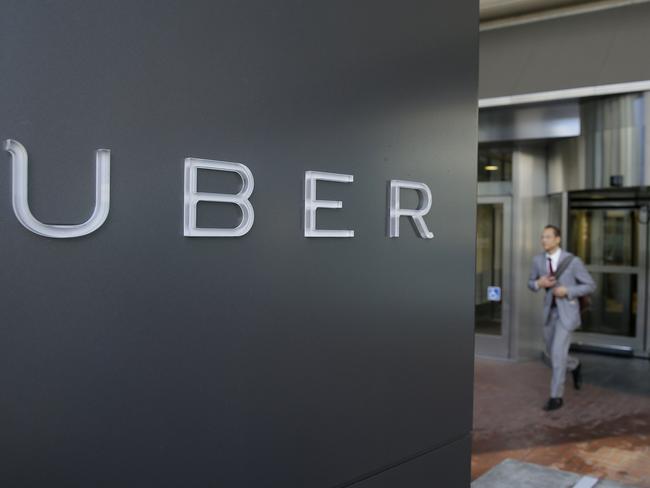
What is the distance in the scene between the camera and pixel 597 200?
9984 millimetres

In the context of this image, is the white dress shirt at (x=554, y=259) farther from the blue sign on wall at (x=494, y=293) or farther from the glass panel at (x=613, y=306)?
the glass panel at (x=613, y=306)

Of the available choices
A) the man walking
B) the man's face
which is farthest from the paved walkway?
Result: the man's face

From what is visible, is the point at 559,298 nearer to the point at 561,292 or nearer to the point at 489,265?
the point at 561,292

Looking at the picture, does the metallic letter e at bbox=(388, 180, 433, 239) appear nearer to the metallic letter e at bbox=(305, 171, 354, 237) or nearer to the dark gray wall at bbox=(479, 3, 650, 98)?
the metallic letter e at bbox=(305, 171, 354, 237)

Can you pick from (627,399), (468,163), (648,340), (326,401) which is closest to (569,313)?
(627,399)

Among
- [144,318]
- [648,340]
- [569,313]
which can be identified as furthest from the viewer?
[648,340]

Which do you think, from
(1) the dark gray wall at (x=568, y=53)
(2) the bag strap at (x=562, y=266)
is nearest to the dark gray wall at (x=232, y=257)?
(2) the bag strap at (x=562, y=266)

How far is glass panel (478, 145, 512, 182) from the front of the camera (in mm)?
9445

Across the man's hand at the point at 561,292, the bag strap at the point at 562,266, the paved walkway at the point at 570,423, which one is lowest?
the paved walkway at the point at 570,423

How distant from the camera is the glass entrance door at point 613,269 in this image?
9727 mm

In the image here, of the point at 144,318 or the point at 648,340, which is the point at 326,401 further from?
the point at 648,340

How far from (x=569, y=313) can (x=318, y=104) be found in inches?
222

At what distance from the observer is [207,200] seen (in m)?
1.71

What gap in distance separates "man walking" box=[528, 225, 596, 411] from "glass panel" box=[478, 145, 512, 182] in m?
2.49
